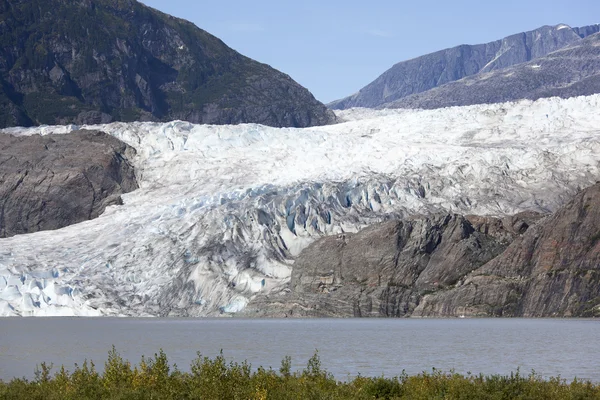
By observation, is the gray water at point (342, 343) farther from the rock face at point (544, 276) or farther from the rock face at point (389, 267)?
the rock face at point (389, 267)

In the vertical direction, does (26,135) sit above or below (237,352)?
above

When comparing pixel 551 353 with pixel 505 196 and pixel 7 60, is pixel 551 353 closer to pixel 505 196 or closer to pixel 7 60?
pixel 505 196

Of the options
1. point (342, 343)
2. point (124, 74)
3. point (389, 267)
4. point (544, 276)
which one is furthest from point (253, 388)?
point (124, 74)

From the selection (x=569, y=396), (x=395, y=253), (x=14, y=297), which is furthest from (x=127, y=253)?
(x=569, y=396)

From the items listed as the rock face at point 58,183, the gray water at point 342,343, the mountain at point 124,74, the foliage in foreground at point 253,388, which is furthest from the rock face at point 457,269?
the mountain at point 124,74

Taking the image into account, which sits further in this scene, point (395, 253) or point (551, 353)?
point (395, 253)

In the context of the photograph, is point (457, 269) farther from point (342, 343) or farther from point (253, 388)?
point (253, 388)
